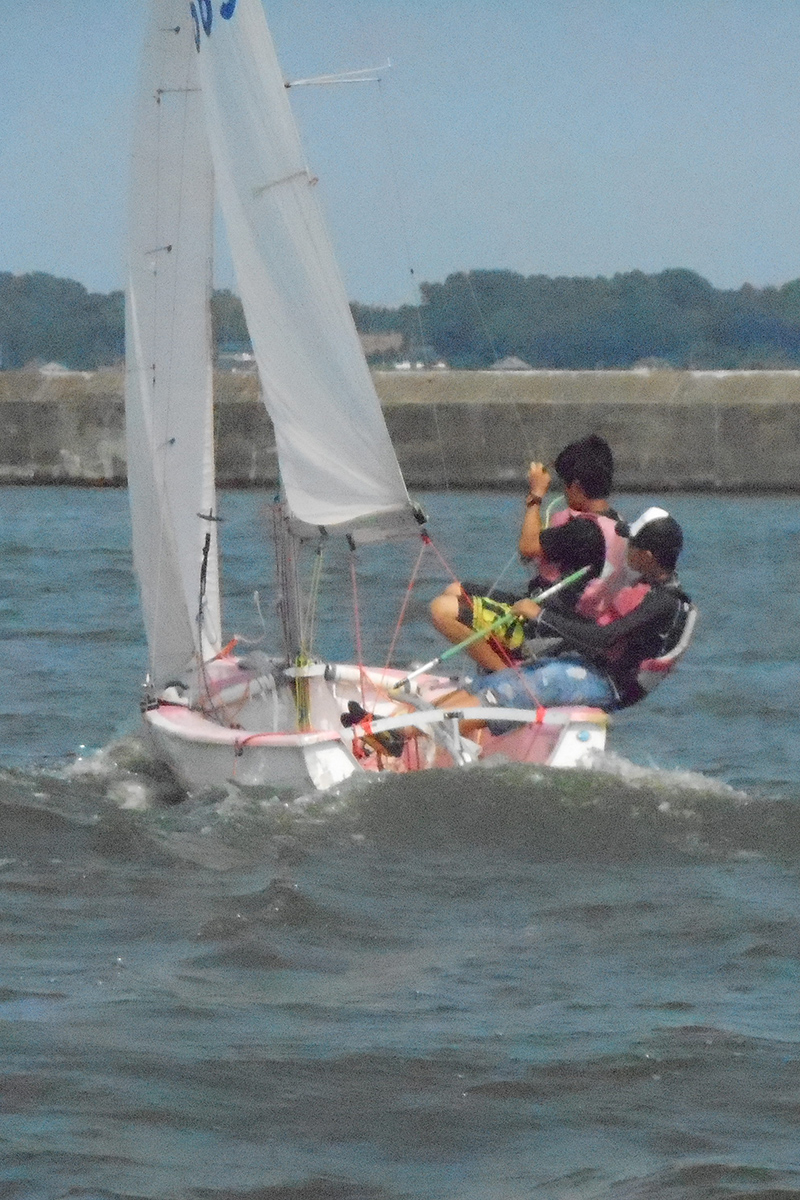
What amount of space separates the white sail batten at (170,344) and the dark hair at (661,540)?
2.48 m

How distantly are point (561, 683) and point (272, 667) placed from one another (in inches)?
61.5

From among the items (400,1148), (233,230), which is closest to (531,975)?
(400,1148)

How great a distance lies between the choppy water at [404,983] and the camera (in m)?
5.23

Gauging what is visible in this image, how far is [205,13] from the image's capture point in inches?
387

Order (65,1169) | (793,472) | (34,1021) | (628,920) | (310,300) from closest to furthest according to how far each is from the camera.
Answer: (65,1169)
(34,1021)
(628,920)
(310,300)
(793,472)

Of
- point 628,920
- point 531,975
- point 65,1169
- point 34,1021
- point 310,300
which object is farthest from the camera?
point 310,300

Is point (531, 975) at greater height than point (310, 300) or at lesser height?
lesser

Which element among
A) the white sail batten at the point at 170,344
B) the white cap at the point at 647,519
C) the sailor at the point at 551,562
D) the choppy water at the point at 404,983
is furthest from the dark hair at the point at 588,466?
the white sail batten at the point at 170,344

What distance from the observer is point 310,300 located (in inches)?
376

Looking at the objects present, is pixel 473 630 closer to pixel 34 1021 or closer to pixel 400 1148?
pixel 34 1021

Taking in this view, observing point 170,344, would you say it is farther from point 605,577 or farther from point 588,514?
point 605,577

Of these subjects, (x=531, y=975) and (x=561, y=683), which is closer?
(x=531, y=975)

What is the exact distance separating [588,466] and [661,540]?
0.49 m

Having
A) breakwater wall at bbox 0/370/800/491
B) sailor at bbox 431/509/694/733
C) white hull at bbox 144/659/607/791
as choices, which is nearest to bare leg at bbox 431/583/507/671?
sailor at bbox 431/509/694/733
